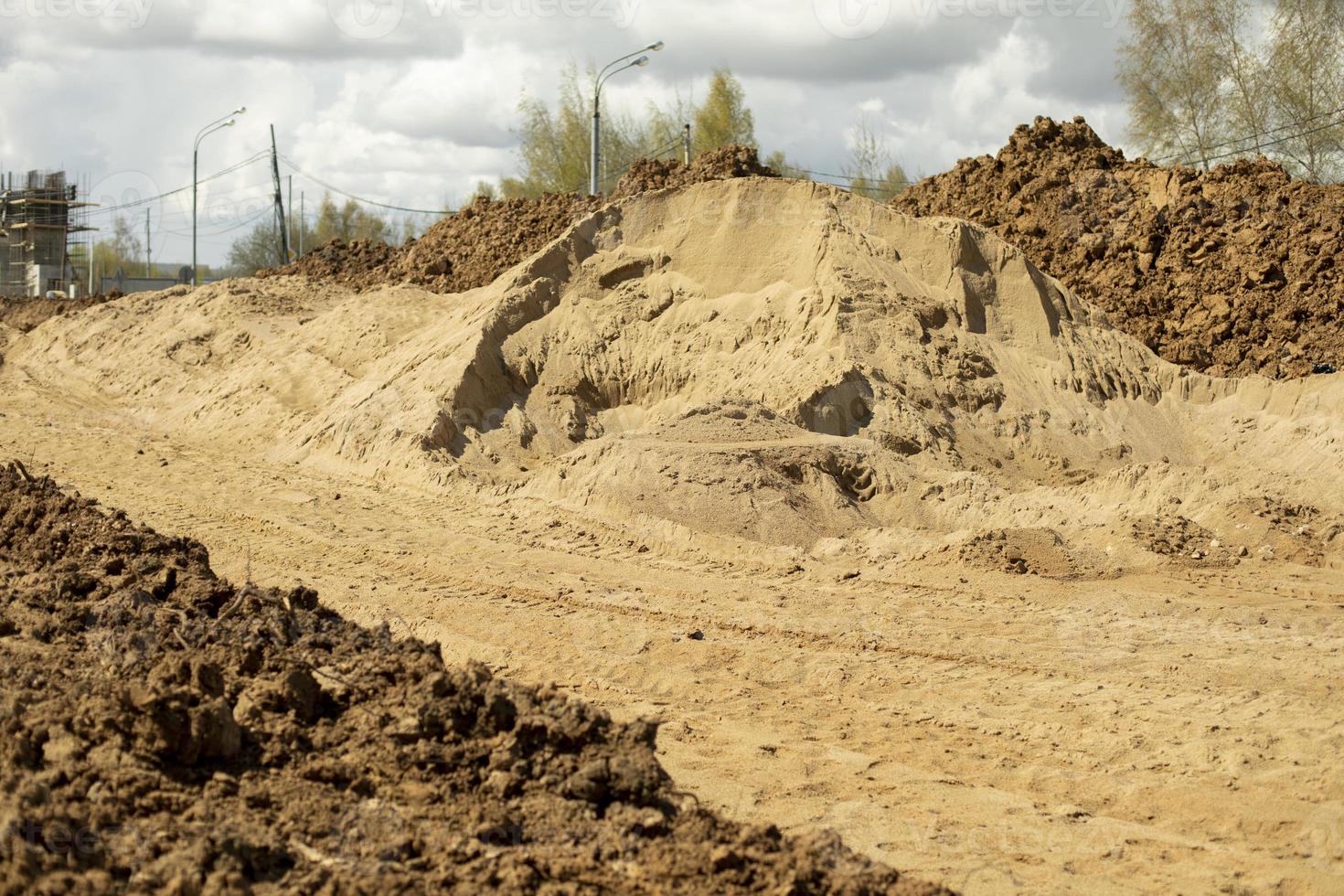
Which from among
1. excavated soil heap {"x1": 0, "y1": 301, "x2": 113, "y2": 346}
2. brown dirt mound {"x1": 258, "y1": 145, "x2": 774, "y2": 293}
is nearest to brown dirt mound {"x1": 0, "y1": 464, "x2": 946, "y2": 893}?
brown dirt mound {"x1": 258, "y1": 145, "x2": 774, "y2": 293}

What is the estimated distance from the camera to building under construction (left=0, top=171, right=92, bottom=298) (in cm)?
4559

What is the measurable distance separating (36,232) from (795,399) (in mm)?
41709

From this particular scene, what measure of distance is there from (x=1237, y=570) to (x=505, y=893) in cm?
897

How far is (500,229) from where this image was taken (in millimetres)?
22297

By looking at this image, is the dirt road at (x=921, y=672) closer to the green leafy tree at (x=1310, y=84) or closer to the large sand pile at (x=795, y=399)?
the large sand pile at (x=795, y=399)

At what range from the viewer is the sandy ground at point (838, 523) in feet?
22.0

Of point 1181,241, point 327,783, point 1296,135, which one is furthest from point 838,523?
point 1296,135

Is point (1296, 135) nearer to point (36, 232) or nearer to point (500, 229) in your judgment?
point (500, 229)

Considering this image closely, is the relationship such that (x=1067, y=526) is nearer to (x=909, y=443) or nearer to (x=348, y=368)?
(x=909, y=443)

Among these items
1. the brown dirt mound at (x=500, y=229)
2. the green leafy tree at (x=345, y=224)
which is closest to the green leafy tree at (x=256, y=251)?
the green leafy tree at (x=345, y=224)

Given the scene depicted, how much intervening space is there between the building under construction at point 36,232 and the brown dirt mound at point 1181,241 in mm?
37585

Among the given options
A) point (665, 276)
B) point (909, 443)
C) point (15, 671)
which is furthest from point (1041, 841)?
point (665, 276)

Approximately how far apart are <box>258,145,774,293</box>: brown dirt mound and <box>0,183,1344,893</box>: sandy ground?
1.73 m

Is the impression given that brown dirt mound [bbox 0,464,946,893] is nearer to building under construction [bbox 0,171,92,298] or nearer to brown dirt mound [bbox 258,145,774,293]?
brown dirt mound [bbox 258,145,774,293]
